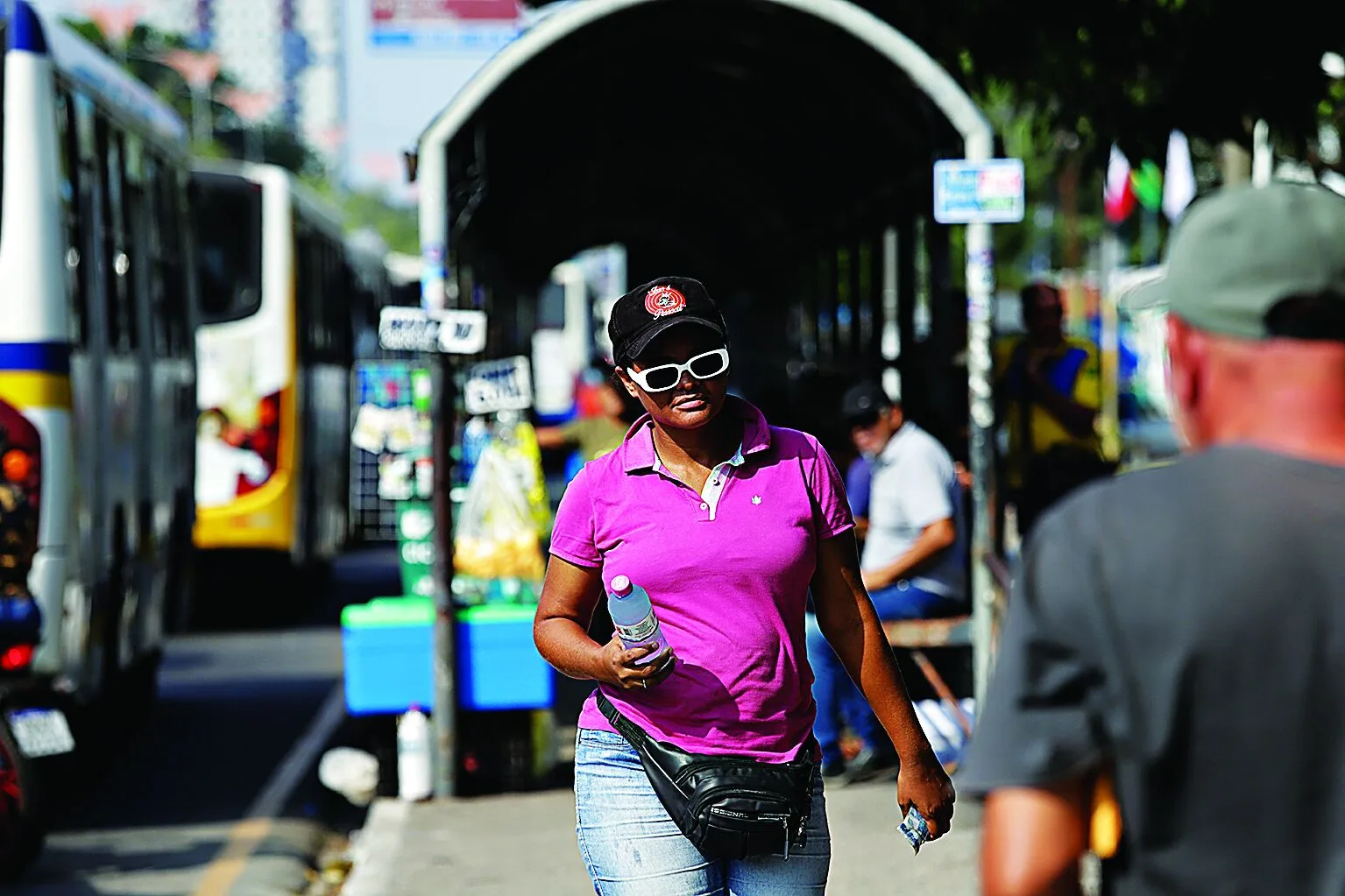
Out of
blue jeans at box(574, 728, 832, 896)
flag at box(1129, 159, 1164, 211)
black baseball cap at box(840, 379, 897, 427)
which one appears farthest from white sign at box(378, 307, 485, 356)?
blue jeans at box(574, 728, 832, 896)

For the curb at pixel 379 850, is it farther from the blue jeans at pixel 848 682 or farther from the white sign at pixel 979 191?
the white sign at pixel 979 191

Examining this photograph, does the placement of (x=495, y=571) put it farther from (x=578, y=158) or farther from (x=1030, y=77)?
(x=578, y=158)

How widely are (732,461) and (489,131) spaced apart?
743 cm

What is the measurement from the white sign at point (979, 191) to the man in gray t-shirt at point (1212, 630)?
19.8 feet

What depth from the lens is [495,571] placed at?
8586 millimetres

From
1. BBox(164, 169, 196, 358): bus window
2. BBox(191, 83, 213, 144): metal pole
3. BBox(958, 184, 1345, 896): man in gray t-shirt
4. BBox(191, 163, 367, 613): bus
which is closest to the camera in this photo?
BBox(958, 184, 1345, 896): man in gray t-shirt

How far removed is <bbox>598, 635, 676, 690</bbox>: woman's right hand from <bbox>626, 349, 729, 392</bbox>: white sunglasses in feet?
1.65

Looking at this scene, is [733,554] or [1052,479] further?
[1052,479]

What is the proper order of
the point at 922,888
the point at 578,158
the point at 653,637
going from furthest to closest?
1. the point at 578,158
2. the point at 922,888
3. the point at 653,637

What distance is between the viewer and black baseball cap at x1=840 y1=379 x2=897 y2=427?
340 inches

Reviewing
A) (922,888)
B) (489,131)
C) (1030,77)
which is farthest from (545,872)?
(489,131)

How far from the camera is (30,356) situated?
7.88m

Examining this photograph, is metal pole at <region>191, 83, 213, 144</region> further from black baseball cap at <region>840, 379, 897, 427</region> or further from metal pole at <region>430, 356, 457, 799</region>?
black baseball cap at <region>840, 379, 897, 427</region>

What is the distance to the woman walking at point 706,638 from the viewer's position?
3760 mm
